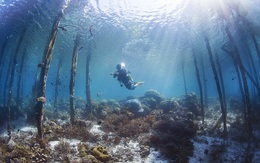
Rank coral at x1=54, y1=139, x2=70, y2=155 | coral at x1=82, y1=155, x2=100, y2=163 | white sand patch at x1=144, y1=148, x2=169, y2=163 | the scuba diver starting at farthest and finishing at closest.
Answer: the scuba diver < white sand patch at x1=144, y1=148, x2=169, y2=163 < coral at x1=54, y1=139, x2=70, y2=155 < coral at x1=82, y1=155, x2=100, y2=163

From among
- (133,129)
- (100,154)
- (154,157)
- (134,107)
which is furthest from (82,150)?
(134,107)

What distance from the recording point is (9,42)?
2538 centimetres

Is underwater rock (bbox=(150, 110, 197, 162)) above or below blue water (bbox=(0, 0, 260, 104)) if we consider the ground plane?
below

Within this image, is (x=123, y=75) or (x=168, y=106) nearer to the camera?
(x=123, y=75)

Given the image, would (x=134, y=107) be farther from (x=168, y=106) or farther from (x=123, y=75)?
(x=123, y=75)

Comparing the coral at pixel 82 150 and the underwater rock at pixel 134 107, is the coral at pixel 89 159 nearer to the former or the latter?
the coral at pixel 82 150

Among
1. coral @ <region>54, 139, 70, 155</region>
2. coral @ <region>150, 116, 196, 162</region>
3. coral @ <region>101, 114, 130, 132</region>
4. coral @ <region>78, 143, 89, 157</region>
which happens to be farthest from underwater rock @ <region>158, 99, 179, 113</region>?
coral @ <region>54, 139, 70, 155</region>

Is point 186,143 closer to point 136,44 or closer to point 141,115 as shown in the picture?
point 141,115

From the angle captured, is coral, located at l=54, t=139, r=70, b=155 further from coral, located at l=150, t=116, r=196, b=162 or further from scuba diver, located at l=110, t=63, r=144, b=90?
scuba diver, located at l=110, t=63, r=144, b=90

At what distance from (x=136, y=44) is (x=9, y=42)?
55.6ft

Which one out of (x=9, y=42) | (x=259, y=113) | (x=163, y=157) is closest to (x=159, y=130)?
(x=163, y=157)

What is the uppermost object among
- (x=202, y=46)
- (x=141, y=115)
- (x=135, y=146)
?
(x=202, y=46)

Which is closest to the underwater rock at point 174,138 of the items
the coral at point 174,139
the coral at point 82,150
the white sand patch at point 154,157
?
the coral at point 174,139

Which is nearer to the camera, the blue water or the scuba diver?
the scuba diver
